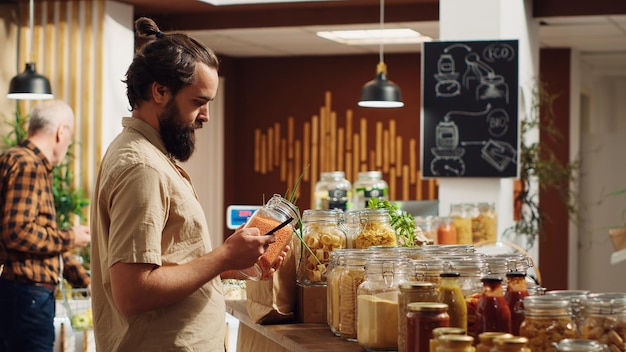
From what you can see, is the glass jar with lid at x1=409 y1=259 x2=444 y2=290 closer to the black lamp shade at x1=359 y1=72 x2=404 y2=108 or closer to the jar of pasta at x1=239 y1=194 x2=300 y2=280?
the jar of pasta at x1=239 y1=194 x2=300 y2=280

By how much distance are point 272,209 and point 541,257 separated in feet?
24.3

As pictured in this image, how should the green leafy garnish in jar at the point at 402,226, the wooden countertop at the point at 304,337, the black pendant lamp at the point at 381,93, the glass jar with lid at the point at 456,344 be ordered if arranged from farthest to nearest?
1. the black pendant lamp at the point at 381,93
2. the green leafy garnish in jar at the point at 402,226
3. the wooden countertop at the point at 304,337
4. the glass jar with lid at the point at 456,344

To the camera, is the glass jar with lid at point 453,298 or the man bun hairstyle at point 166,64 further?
the man bun hairstyle at point 166,64

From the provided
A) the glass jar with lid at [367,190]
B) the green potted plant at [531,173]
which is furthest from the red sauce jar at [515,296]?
the green potted plant at [531,173]

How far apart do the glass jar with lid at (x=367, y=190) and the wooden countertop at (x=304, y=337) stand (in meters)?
2.92

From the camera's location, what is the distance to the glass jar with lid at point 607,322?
169 cm

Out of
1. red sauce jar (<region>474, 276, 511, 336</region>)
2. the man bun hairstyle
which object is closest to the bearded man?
the man bun hairstyle

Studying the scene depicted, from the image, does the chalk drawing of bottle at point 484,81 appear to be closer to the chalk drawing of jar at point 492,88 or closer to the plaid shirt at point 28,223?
the chalk drawing of jar at point 492,88

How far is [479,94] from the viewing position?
5.88 metres

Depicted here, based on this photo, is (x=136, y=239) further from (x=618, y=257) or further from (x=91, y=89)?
(x=91, y=89)

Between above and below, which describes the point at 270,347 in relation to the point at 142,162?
below

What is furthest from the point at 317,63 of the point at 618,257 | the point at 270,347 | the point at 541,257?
the point at 270,347

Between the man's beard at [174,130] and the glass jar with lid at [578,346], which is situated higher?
the man's beard at [174,130]

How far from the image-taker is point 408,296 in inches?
77.0
